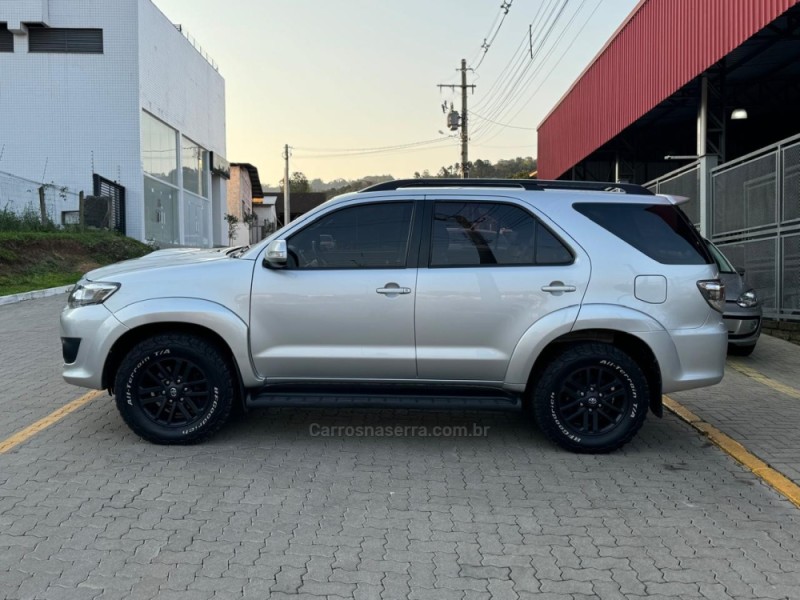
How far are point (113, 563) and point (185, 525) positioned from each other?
497 mm

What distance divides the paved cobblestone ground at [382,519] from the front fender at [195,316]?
84 cm

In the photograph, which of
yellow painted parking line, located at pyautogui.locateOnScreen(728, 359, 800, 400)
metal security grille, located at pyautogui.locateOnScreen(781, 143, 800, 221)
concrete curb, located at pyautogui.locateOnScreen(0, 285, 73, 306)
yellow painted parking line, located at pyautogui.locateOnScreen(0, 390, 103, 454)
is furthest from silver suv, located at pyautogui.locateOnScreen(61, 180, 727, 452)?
concrete curb, located at pyautogui.locateOnScreen(0, 285, 73, 306)

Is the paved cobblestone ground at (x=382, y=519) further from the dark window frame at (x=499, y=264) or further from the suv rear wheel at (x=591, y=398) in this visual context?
the dark window frame at (x=499, y=264)

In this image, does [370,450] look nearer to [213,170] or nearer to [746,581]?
[746,581]

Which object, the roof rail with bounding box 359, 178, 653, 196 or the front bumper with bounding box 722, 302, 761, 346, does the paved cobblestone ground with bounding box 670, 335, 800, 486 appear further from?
the roof rail with bounding box 359, 178, 653, 196

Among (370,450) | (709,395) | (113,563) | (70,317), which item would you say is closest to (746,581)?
(370,450)

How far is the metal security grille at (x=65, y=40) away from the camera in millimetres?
27609

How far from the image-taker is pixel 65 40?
27.8 metres

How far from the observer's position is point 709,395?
23.3ft

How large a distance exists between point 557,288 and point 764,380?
4.28 m

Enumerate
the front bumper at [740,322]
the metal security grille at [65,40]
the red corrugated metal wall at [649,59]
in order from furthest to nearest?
the metal security grille at [65,40]
the red corrugated metal wall at [649,59]
the front bumper at [740,322]

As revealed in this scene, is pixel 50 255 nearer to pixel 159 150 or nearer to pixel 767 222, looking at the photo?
pixel 159 150

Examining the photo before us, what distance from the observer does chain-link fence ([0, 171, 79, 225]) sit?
2120 centimetres

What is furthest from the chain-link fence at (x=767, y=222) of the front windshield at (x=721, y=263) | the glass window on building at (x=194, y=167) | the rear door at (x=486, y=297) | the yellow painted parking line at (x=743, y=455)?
the glass window on building at (x=194, y=167)
